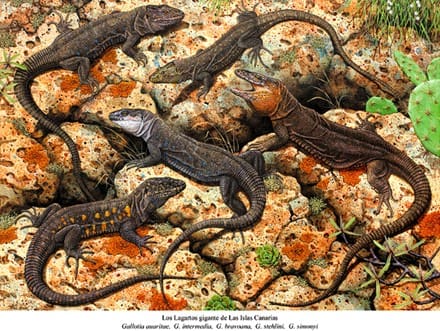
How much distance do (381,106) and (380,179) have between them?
604mm

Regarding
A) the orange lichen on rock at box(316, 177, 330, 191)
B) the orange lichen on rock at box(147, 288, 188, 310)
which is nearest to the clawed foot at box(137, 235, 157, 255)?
the orange lichen on rock at box(147, 288, 188, 310)

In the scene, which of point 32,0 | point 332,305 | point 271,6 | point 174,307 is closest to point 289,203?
point 332,305

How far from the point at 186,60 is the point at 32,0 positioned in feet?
4.58

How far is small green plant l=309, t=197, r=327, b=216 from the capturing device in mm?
4664

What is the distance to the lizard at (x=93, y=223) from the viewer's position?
4453 millimetres

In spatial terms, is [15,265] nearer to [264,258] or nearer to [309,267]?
[264,258]

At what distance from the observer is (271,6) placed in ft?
16.8

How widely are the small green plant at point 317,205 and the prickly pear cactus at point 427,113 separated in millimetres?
887

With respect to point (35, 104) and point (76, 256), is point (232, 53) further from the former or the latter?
point (76, 256)

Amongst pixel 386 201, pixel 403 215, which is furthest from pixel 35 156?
pixel 403 215

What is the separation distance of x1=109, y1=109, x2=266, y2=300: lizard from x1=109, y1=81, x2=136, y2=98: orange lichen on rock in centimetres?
16
